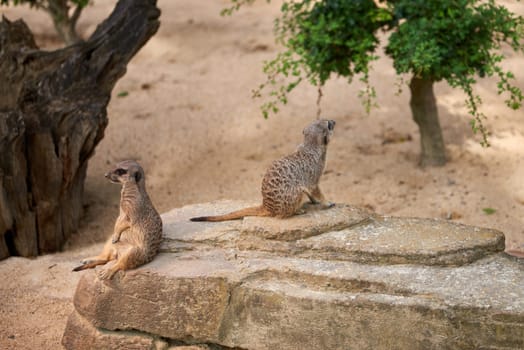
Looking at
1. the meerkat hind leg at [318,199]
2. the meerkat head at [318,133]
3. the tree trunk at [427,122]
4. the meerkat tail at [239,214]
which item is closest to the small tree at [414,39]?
the tree trunk at [427,122]

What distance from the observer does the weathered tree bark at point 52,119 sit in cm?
552

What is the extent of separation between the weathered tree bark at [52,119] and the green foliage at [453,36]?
7.06ft

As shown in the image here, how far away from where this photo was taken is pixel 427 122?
6.56 m

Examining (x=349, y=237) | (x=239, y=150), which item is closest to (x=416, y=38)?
(x=349, y=237)

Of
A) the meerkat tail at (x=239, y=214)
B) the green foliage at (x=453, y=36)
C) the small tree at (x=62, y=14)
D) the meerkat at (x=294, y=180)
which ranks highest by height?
the small tree at (x=62, y=14)

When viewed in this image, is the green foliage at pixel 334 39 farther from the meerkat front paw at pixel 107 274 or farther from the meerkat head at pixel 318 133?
the meerkat front paw at pixel 107 274

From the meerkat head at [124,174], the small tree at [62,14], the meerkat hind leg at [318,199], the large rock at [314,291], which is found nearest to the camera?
the large rock at [314,291]

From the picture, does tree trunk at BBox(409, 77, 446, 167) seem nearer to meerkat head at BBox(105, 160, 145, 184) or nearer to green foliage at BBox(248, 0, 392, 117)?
green foliage at BBox(248, 0, 392, 117)

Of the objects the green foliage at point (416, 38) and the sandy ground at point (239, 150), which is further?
the green foliage at point (416, 38)

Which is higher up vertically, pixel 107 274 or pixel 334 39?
pixel 334 39

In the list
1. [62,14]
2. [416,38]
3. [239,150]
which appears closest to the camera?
[416,38]

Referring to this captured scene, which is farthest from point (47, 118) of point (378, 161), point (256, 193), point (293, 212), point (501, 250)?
point (501, 250)

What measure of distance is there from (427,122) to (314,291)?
10.8ft

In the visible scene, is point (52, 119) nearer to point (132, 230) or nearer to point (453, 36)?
point (132, 230)
